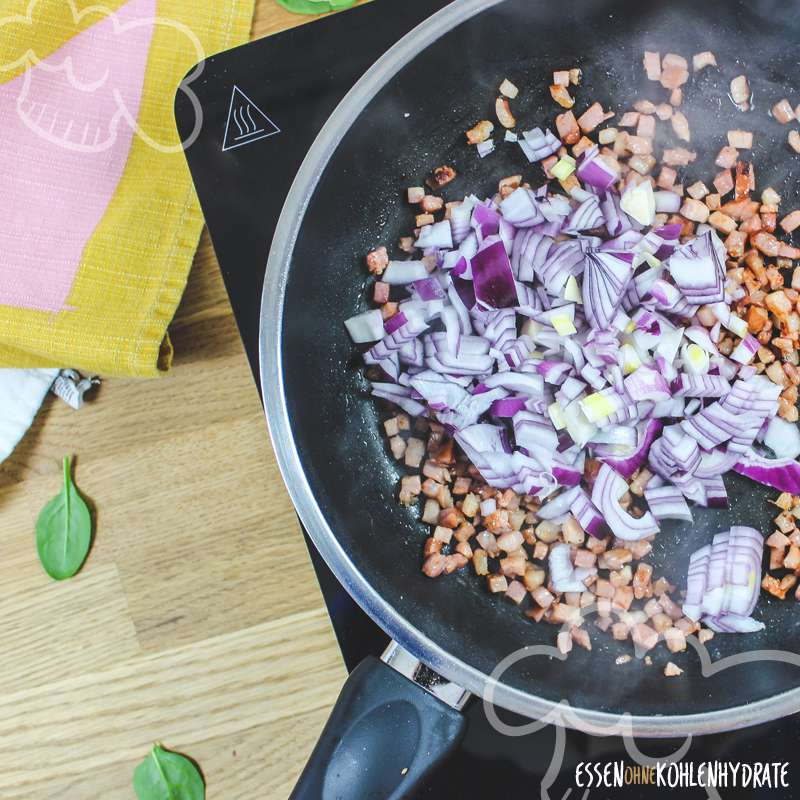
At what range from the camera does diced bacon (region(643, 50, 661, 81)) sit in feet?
2.98

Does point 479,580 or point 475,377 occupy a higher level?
point 475,377

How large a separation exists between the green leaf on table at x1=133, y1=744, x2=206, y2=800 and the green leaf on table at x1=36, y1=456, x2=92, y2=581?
236 millimetres

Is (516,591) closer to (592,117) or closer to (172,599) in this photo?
(172,599)

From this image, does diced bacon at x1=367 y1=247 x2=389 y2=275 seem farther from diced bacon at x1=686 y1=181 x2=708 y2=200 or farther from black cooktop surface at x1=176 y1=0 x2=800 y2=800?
diced bacon at x1=686 y1=181 x2=708 y2=200

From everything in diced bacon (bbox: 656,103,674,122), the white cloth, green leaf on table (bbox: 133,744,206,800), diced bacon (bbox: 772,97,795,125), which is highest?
diced bacon (bbox: 772,97,795,125)

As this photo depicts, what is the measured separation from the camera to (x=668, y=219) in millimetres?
921

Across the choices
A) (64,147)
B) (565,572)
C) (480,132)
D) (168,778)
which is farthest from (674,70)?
(168,778)

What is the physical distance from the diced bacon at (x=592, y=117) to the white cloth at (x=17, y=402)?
68 cm

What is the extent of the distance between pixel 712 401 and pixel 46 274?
0.77 meters

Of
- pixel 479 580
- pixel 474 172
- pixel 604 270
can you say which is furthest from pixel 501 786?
pixel 474 172

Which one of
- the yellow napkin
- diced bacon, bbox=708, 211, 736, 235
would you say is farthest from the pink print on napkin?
diced bacon, bbox=708, 211, 736, 235

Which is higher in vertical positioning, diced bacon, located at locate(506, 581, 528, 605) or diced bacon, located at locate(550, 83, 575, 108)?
diced bacon, located at locate(550, 83, 575, 108)

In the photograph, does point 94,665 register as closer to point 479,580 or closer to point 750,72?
point 479,580

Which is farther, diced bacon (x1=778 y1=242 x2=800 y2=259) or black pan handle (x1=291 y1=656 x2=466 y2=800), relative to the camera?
diced bacon (x1=778 y1=242 x2=800 y2=259)
